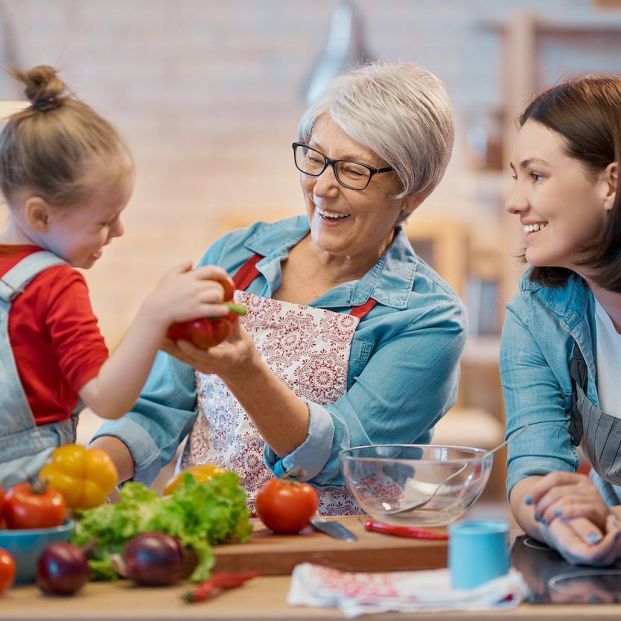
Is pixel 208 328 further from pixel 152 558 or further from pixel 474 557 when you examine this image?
pixel 474 557

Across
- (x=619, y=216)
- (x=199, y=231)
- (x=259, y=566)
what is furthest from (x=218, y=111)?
(x=259, y=566)

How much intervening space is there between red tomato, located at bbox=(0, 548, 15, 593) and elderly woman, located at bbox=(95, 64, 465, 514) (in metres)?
0.63

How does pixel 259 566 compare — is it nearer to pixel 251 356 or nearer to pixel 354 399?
pixel 251 356

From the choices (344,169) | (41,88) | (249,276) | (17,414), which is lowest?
(17,414)

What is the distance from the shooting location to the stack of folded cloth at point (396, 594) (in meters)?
1.25

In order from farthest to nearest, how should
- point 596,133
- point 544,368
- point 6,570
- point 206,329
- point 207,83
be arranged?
point 207,83 < point 544,368 < point 596,133 < point 206,329 < point 6,570

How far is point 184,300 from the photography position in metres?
1.41

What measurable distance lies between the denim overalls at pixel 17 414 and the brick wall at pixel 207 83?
3404mm

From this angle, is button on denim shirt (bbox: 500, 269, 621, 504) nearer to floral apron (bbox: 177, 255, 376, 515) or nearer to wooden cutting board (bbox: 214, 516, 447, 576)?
floral apron (bbox: 177, 255, 376, 515)

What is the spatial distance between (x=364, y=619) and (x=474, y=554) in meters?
0.16

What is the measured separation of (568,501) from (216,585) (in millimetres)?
558

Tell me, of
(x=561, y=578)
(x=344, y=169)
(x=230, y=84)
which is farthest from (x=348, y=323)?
(x=230, y=84)

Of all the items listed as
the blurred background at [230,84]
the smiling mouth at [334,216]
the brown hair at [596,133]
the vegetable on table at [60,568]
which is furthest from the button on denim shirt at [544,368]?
the blurred background at [230,84]

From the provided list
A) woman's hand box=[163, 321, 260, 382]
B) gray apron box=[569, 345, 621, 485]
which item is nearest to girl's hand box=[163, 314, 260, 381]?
woman's hand box=[163, 321, 260, 382]
